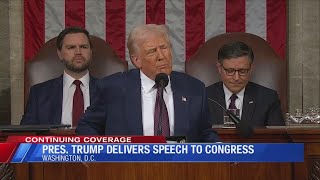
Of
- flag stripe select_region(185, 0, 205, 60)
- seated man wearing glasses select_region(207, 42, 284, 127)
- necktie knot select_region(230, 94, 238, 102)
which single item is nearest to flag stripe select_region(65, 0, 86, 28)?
flag stripe select_region(185, 0, 205, 60)

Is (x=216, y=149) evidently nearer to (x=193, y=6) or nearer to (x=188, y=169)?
(x=188, y=169)

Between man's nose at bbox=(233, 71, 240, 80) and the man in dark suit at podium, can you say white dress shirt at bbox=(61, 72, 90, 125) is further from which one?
man's nose at bbox=(233, 71, 240, 80)

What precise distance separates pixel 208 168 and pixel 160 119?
0.37 m

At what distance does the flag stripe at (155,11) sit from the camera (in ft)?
17.3

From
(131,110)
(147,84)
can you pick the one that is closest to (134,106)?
(131,110)

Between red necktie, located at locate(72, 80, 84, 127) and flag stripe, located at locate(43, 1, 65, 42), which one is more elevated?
flag stripe, located at locate(43, 1, 65, 42)

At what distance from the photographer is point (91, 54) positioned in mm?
4305

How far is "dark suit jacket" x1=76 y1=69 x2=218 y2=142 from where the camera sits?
2.81 m

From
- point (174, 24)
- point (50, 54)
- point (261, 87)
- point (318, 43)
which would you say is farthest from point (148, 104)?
point (318, 43)

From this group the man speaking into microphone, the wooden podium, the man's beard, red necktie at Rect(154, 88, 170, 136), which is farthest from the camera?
the man's beard

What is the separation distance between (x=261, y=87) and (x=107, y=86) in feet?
4.62

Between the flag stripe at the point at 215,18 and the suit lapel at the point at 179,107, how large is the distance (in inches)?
95.0

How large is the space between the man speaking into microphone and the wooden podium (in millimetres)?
138

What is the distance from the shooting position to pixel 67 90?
418 centimetres
